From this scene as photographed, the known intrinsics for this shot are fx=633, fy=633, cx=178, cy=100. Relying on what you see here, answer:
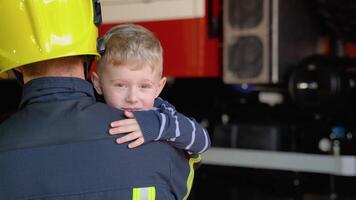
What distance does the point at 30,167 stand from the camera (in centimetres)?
128

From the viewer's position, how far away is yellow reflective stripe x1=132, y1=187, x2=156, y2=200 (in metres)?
1.32

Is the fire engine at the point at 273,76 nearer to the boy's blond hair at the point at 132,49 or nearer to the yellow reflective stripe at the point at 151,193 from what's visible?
the boy's blond hair at the point at 132,49

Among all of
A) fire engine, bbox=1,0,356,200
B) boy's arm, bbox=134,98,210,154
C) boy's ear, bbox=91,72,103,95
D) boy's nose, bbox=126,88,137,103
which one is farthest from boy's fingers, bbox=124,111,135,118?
fire engine, bbox=1,0,356,200


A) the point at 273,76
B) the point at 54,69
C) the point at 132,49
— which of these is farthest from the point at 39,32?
the point at 273,76

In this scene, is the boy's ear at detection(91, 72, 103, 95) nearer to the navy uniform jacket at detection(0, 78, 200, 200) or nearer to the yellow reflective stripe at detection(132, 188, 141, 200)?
the navy uniform jacket at detection(0, 78, 200, 200)

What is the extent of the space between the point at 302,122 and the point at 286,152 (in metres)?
0.31

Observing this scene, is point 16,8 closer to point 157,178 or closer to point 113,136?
point 113,136

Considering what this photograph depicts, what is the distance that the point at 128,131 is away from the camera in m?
1.34

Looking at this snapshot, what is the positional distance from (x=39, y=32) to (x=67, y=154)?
0.29 metres

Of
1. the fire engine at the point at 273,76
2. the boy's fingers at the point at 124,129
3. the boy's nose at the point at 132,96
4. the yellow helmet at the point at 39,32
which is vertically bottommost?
the fire engine at the point at 273,76

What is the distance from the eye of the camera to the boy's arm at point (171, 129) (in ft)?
4.50

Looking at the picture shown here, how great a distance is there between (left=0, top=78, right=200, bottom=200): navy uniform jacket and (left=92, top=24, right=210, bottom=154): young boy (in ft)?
0.46

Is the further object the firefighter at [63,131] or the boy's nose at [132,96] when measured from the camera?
the boy's nose at [132,96]

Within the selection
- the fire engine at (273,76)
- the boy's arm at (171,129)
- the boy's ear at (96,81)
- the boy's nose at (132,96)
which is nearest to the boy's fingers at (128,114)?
the boy's arm at (171,129)
